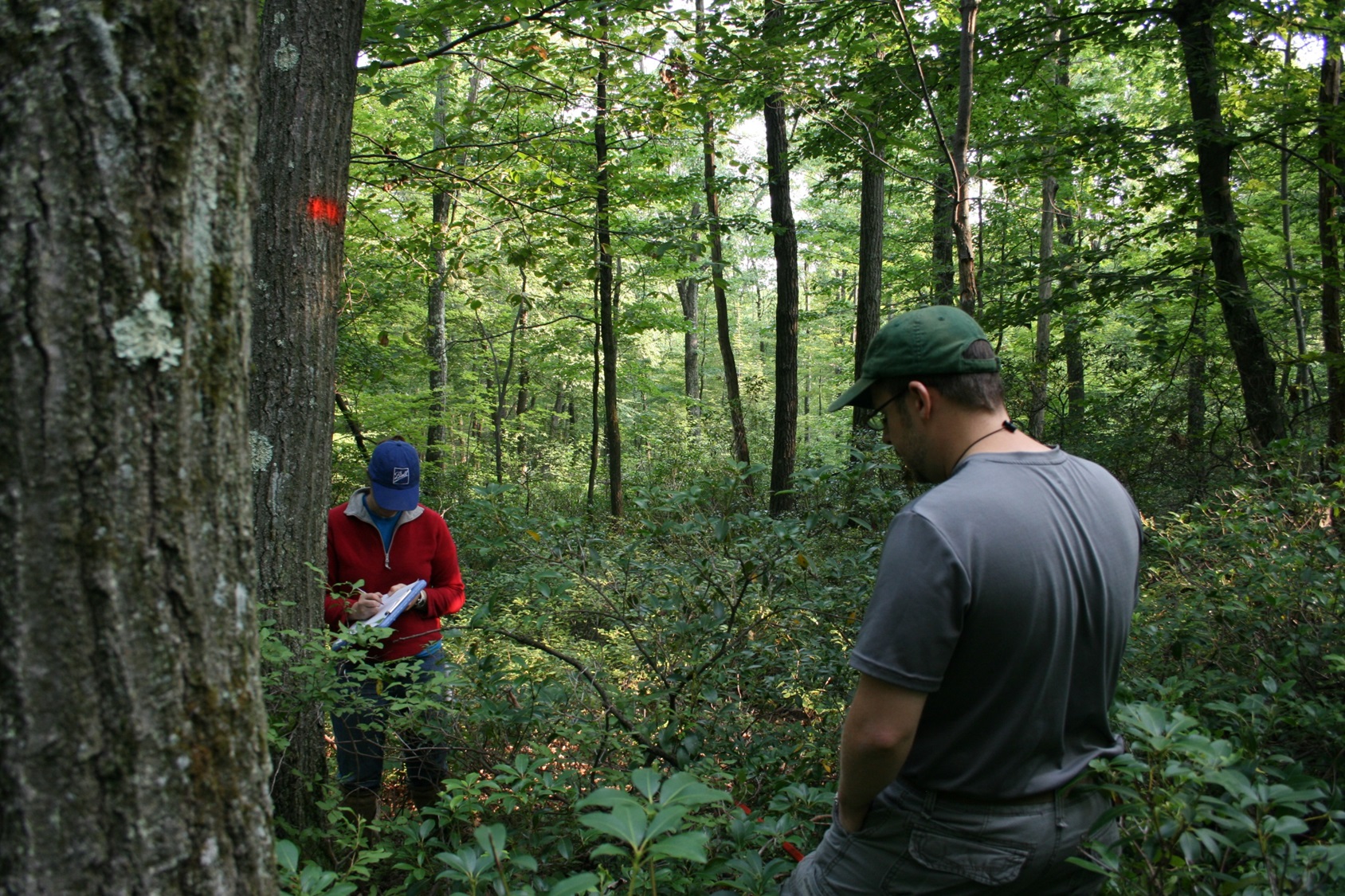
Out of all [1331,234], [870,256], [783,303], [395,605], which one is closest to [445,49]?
[395,605]

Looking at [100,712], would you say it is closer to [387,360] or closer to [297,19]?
[297,19]

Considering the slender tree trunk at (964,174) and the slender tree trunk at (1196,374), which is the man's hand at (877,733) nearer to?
the slender tree trunk at (964,174)

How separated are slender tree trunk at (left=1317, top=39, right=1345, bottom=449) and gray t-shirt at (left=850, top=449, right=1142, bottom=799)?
5873mm

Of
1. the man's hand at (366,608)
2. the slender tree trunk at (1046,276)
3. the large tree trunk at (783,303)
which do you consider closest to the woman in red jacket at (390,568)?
the man's hand at (366,608)

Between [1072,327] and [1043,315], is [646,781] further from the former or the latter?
[1072,327]

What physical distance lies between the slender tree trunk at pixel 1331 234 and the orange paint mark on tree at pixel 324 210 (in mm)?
6864

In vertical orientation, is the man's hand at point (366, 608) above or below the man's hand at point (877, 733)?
below

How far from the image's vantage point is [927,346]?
1.80 metres

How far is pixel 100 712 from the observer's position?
1007mm

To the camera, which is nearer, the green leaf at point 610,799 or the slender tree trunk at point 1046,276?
the green leaf at point 610,799

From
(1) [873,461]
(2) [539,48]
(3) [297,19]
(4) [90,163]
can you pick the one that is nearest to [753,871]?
(4) [90,163]

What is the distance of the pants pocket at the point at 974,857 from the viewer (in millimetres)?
1616

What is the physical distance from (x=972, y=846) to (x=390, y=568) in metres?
3.13

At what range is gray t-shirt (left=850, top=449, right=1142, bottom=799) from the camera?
1512 millimetres
